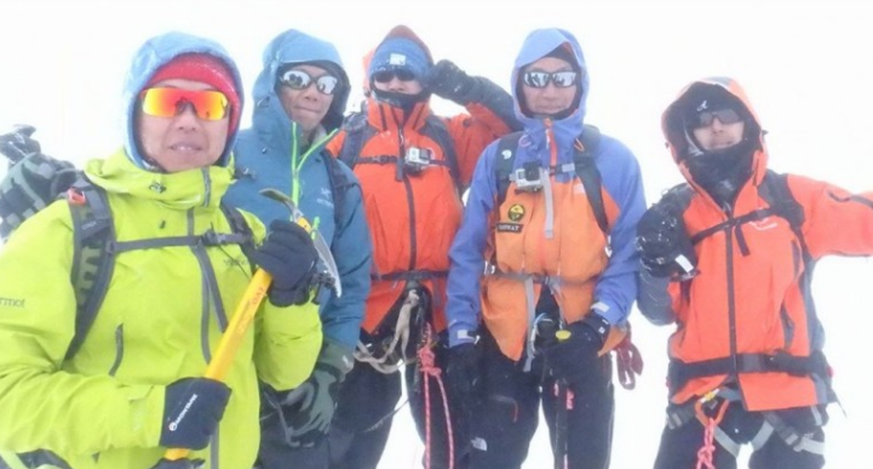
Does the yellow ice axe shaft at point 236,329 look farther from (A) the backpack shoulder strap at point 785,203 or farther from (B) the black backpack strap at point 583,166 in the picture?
(A) the backpack shoulder strap at point 785,203

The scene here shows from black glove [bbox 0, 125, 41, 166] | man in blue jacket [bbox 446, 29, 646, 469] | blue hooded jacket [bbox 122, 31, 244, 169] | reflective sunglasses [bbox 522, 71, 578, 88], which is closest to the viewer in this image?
blue hooded jacket [bbox 122, 31, 244, 169]

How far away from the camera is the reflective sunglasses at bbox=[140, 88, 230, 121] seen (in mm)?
2322

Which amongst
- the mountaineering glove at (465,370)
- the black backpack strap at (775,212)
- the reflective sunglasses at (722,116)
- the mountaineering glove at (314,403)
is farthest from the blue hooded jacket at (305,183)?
the reflective sunglasses at (722,116)

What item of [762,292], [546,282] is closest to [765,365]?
[762,292]

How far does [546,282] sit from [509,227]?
12.5 inches

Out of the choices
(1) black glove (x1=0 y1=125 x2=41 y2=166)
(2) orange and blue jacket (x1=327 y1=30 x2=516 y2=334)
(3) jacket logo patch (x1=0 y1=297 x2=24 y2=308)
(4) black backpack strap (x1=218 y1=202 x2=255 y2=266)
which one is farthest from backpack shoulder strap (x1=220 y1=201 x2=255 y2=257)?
(2) orange and blue jacket (x1=327 y1=30 x2=516 y2=334)

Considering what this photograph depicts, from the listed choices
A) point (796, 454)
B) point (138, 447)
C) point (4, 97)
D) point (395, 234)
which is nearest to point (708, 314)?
point (796, 454)

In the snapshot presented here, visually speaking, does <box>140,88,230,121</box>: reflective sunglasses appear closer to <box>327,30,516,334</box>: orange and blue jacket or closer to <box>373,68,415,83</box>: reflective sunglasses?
<box>327,30,516,334</box>: orange and blue jacket

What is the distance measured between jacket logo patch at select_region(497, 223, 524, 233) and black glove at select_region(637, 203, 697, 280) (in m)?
0.56

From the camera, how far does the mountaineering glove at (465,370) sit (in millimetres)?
3709

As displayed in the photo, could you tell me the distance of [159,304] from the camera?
2.13 metres

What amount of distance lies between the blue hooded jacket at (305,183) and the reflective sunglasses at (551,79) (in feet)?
3.24

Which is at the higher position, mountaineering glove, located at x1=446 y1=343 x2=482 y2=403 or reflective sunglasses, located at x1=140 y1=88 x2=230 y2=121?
reflective sunglasses, located at x1=140 y1=88 x2=230 y2=121

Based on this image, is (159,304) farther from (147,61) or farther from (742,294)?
(742,294)
